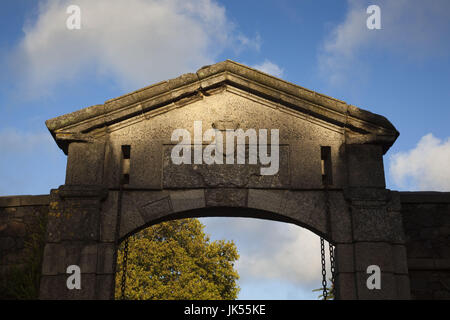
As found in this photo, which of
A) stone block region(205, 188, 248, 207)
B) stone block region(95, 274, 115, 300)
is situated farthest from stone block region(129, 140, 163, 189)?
stone block region(95, 274, 115, 300)

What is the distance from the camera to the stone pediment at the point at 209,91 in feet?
23.5

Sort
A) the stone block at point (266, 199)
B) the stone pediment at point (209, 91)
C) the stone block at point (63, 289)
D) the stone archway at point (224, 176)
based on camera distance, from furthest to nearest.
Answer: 1. the stone pediment at point (209, 91)
2. the stone block at point (266, 199)
3. the stone archway at point (224, 176)
4. the stone block at point (63, 289)

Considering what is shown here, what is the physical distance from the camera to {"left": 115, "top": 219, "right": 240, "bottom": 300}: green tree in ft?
66.8

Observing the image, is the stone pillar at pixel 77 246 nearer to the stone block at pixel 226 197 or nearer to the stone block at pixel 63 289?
the stone block at pixel 63 289

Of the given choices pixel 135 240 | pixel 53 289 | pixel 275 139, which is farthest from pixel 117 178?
pixel 135 240

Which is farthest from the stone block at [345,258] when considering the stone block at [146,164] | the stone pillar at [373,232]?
the stone block at [146,164]

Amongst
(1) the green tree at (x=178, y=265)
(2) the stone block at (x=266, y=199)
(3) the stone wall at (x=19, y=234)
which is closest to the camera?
(2) the stone block at (x=266, y=199)

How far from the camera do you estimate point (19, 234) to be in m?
7.30

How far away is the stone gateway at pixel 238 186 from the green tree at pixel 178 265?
13205 mm

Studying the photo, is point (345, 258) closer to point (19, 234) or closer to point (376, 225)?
point (376, 225)

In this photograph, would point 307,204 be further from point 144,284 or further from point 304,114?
point 144,284

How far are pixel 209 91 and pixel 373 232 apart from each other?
3.20 meters

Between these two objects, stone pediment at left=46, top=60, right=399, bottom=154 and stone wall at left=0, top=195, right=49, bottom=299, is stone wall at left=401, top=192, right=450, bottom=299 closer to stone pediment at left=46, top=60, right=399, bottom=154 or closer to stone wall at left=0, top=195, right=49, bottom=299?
stone pediment at left=46, top=60, right=399, bottom=154
